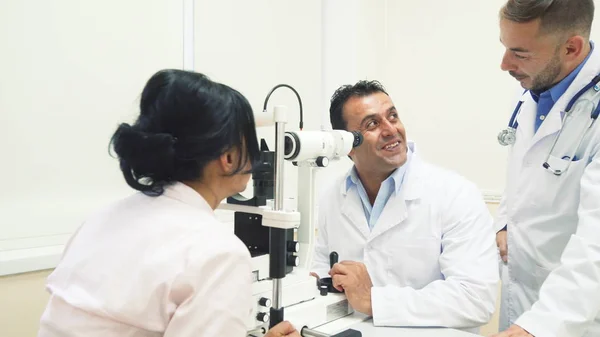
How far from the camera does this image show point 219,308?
2.43ft

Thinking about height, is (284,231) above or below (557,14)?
below

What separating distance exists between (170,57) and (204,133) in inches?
54.2

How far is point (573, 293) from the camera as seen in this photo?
115 cm

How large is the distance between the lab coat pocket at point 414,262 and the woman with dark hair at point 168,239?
2.41 ft

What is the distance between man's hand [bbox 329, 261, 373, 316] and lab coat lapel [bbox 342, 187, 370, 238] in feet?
0.71

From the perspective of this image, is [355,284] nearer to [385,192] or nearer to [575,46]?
[385,192]

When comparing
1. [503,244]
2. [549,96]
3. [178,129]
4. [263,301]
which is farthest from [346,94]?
[178,129]

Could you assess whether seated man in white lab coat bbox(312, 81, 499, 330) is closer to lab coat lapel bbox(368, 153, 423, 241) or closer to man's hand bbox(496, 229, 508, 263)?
lab coat lapel bbox(368, 153, 423, 241)

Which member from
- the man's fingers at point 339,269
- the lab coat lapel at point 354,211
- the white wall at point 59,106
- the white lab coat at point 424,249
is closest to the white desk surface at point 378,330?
the white lab coat at point 424,249

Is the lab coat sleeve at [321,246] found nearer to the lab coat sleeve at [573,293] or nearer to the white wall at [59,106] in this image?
the lab coat sleeve at [573,293]

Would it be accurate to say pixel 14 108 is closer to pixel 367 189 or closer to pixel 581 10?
pixel 367 189

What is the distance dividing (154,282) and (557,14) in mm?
1333

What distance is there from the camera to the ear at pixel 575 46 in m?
1.42

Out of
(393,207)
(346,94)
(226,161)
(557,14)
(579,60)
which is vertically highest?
(557,14)
